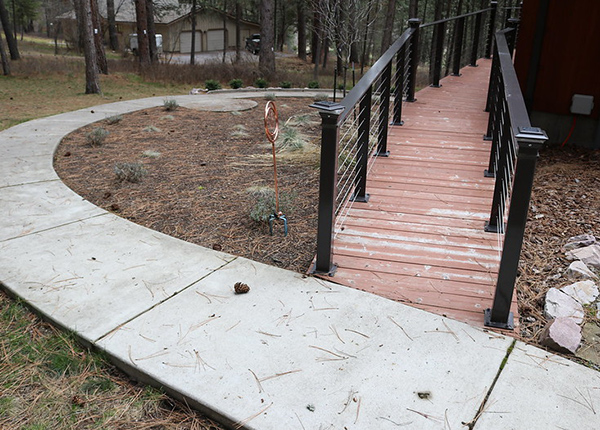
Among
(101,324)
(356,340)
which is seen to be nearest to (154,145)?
(101,324)

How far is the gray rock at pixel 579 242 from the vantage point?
139 inches

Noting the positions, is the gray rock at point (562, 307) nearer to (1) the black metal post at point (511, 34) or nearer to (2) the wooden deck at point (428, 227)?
(2) the wooden deck at point (428, 227)

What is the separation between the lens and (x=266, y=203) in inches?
160

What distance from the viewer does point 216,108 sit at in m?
9.95

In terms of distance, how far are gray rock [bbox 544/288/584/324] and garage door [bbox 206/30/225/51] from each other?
155 ft

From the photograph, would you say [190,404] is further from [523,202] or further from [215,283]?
[523,202]

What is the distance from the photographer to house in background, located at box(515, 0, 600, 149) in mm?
5379

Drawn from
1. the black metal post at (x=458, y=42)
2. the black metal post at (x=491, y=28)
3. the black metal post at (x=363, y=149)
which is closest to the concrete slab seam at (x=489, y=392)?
the black metal post at (x=363, y=149)

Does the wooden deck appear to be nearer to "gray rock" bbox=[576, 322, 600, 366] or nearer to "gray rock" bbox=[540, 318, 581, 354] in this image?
"gray rock" bbox=[540, 318, 581, 354]

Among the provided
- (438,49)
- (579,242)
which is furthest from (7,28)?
(579,242)

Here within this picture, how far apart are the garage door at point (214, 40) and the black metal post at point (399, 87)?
43657 mm

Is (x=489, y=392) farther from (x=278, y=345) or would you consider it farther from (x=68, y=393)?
(x=68, y=393)

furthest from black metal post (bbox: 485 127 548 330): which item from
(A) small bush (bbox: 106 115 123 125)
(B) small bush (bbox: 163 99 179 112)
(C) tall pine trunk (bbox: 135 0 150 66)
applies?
(C) tall pine trunk (bbox: 135 0 150 66)

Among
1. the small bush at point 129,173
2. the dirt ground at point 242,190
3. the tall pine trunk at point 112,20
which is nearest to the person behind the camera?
the dirt ground at point 242,190
